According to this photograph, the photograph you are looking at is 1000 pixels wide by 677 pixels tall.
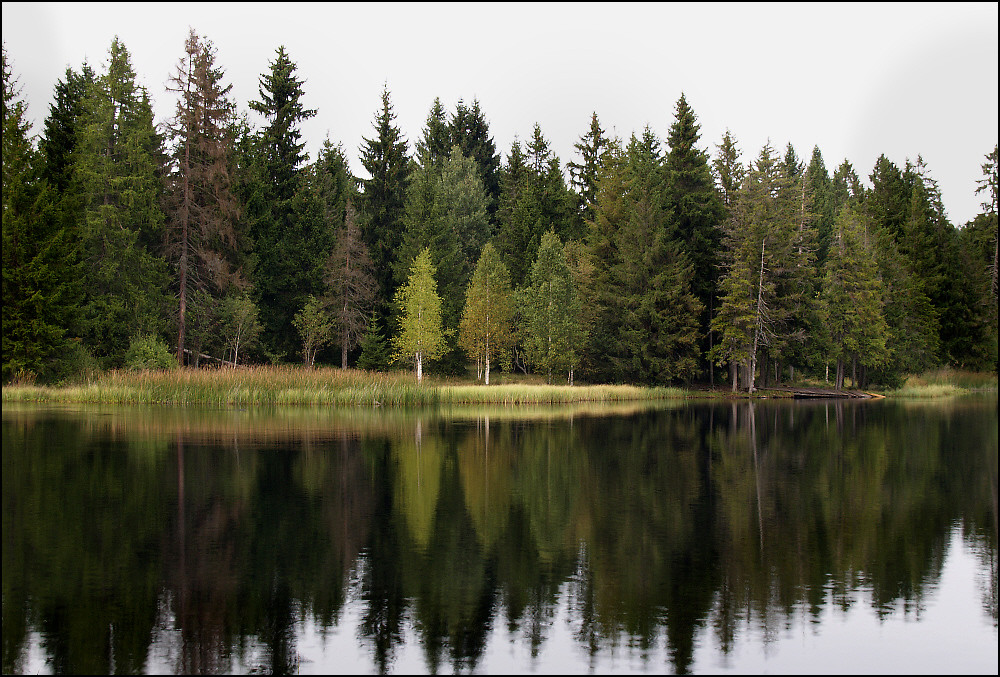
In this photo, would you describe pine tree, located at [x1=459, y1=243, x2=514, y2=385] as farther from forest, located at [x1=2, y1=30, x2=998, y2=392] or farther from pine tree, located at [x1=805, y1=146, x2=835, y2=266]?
pine tree, located at [x1=805, y1=146, x2=835, y2=266]

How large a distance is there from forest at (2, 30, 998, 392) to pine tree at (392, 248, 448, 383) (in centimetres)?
16

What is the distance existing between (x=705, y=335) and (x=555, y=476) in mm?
43866

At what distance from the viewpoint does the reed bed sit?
44.4m

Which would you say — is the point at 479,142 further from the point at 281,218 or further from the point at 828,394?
the point at 828,394

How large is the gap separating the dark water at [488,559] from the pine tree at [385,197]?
1794 inches

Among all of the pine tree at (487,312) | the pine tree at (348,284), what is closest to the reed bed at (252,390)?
the pine tree at (487,312)

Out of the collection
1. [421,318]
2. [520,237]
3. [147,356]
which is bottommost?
[147,356]

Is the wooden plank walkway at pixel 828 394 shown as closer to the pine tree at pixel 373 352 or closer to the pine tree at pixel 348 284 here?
the pine tree at pixel 373 352

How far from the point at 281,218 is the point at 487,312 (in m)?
18.5

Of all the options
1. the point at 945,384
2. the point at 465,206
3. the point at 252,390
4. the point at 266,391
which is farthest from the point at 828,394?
the point at 252,390

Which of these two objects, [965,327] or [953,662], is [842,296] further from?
[953,662]

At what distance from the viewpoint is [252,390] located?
4547cm

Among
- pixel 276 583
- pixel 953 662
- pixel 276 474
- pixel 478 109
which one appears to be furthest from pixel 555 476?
pixel 478 109

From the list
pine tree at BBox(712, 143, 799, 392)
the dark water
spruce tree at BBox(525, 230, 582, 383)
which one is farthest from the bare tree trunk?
the dark water
